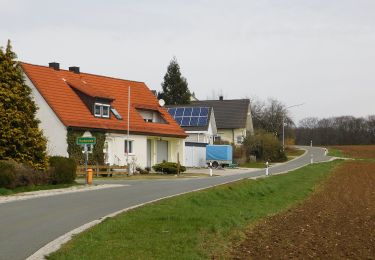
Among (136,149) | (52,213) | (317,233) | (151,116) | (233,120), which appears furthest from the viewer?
(233,120)

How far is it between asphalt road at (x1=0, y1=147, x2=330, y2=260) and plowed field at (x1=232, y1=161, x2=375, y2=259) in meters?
4.02

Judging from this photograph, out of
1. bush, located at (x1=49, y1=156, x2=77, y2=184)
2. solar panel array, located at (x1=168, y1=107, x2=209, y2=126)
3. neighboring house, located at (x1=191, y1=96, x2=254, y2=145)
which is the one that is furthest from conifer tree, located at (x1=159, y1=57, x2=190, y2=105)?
bush, located at (x1=49, y1=156, x2=77, y2=184)

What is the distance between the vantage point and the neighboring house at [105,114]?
40.4 metres

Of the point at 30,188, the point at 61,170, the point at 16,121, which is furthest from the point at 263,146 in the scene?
the point at 30,188

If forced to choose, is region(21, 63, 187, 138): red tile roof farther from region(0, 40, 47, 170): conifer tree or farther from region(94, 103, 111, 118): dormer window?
region(0, 40, 47, 170): conifer tree

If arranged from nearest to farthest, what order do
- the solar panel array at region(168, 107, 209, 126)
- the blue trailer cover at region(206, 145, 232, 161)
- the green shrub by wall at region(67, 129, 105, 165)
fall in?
the green shrub by wall at region(67, 129, 105, 165) < the blue trailer cover at region(206, 145, 232, 161) < the solar panel array at region(168, 107, 209, 126)

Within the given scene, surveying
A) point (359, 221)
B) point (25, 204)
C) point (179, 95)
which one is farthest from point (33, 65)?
point (179, 95)

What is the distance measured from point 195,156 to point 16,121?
104ft

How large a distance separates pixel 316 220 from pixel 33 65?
30808mm

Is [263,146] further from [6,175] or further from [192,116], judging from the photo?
[6,175]

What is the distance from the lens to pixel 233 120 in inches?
3243

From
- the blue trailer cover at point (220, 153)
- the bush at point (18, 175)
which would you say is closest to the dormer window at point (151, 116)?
the blue trailer cover at point (220, 153)

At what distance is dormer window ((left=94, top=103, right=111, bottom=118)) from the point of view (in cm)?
4372

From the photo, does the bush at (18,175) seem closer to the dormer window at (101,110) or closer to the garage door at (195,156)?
the dormer window at (101,110)
